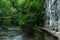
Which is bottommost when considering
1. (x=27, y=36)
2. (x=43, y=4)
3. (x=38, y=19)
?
(x=27, y=36)

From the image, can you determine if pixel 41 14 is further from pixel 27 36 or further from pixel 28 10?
pixel 27 36

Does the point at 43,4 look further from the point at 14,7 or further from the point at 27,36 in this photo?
the point at 14,7

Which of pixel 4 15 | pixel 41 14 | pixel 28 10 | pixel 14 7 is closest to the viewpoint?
pixel 41 14

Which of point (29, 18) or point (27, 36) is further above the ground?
point (29, 18)

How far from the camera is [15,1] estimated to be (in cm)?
2727

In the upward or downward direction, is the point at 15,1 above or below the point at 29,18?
above

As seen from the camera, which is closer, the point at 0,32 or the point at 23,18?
the point at 23,18

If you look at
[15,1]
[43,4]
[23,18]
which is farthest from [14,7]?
[43,4]

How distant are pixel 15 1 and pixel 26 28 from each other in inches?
380

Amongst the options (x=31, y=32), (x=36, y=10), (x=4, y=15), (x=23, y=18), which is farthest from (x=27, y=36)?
(x=4, y=15)

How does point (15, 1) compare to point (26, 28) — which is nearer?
point (26, 28)

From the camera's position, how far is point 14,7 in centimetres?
2655

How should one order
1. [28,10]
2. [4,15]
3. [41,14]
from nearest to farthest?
[41,14]
[28,10]
[4,15]

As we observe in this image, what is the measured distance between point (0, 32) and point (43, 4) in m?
6.97
